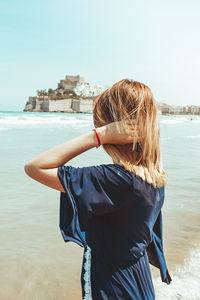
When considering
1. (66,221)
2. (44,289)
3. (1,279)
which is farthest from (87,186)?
(1,279)

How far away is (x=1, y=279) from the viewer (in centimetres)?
244

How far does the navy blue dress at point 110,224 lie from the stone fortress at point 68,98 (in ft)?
258

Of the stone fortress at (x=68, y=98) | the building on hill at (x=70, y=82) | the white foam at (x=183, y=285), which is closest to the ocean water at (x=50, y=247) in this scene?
the white foam at (x=183, y=285)

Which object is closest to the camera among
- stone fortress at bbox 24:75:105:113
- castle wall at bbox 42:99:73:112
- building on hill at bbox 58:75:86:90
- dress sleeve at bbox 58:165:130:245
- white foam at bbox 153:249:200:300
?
dress sleeve at bbox 58:165:130:245

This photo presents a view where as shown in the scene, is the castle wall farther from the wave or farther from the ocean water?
the ocean water

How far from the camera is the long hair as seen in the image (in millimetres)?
1082

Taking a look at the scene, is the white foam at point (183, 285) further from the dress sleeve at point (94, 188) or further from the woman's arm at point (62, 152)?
the woman's arm at point (62, 152)

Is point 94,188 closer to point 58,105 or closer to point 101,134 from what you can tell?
point 101,134

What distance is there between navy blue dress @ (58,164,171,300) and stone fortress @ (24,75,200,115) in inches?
3094

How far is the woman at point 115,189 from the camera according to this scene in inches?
39.9

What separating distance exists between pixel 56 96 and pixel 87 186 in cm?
9427

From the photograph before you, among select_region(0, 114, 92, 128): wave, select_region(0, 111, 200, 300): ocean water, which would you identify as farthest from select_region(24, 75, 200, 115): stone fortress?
select_region(0, 111, 200, 300): ocean water

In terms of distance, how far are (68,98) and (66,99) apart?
160 inches

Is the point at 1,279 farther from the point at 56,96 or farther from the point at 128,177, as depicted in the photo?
the point at 56,96
